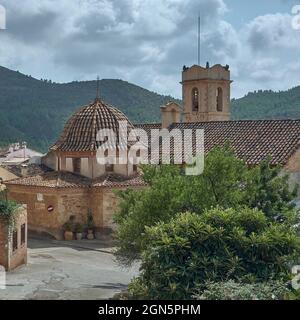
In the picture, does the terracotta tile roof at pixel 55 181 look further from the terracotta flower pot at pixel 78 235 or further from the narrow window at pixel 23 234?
the narrow window at pixel 23 234

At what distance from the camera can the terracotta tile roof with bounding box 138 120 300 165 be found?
31.4m

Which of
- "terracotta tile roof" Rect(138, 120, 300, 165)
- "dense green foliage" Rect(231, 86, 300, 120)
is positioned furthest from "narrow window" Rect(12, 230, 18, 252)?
"dense green foliage" Rect(231, 86, 300, 120)

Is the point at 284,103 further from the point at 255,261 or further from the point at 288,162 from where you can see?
the point at 255,261

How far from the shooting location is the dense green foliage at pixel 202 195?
1847 cm

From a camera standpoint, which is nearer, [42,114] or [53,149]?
[53,149]

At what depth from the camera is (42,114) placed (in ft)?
344

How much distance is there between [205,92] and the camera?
43406 mm

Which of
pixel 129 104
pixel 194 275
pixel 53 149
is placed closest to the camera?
pixel 194 275

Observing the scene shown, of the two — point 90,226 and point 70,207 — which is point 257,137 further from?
point 70,207

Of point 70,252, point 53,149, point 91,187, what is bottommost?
point 70,252

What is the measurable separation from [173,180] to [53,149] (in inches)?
695

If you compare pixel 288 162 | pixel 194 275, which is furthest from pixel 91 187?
pixel 194 275

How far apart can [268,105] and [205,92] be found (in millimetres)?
39455

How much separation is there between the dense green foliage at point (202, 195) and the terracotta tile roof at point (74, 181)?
1202 cm
